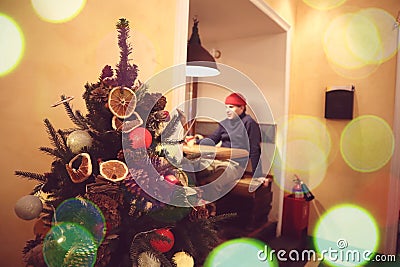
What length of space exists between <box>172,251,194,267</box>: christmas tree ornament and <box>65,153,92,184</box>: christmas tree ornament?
1.03ft

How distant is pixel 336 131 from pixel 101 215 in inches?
114

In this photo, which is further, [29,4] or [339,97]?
[339,97]

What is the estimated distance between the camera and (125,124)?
77 cm

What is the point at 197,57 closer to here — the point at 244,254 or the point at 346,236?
the point at 244,254

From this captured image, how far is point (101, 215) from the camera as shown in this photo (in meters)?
0.71

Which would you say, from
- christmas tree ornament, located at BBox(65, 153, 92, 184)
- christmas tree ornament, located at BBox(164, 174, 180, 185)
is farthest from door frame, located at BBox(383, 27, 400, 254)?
christmas tree ornament, located at BBox(65, 153, 92, 184)

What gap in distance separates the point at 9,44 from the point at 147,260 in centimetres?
82

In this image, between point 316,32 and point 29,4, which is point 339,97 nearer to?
point 316,32

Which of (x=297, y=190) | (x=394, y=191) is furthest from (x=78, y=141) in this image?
(x=394, y=191)

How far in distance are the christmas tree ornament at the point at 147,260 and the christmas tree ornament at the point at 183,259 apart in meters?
0.05

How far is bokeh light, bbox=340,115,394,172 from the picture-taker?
9.21 ft

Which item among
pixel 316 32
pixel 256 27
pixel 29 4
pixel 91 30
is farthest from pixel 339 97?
pixel 29 4

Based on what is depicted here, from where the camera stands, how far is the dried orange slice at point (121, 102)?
774 mm

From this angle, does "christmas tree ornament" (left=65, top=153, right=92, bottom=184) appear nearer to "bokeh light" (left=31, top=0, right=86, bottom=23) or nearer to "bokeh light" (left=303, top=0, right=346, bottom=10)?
"bokeh light" (left=31, top=0, right=86, bottom=23)
